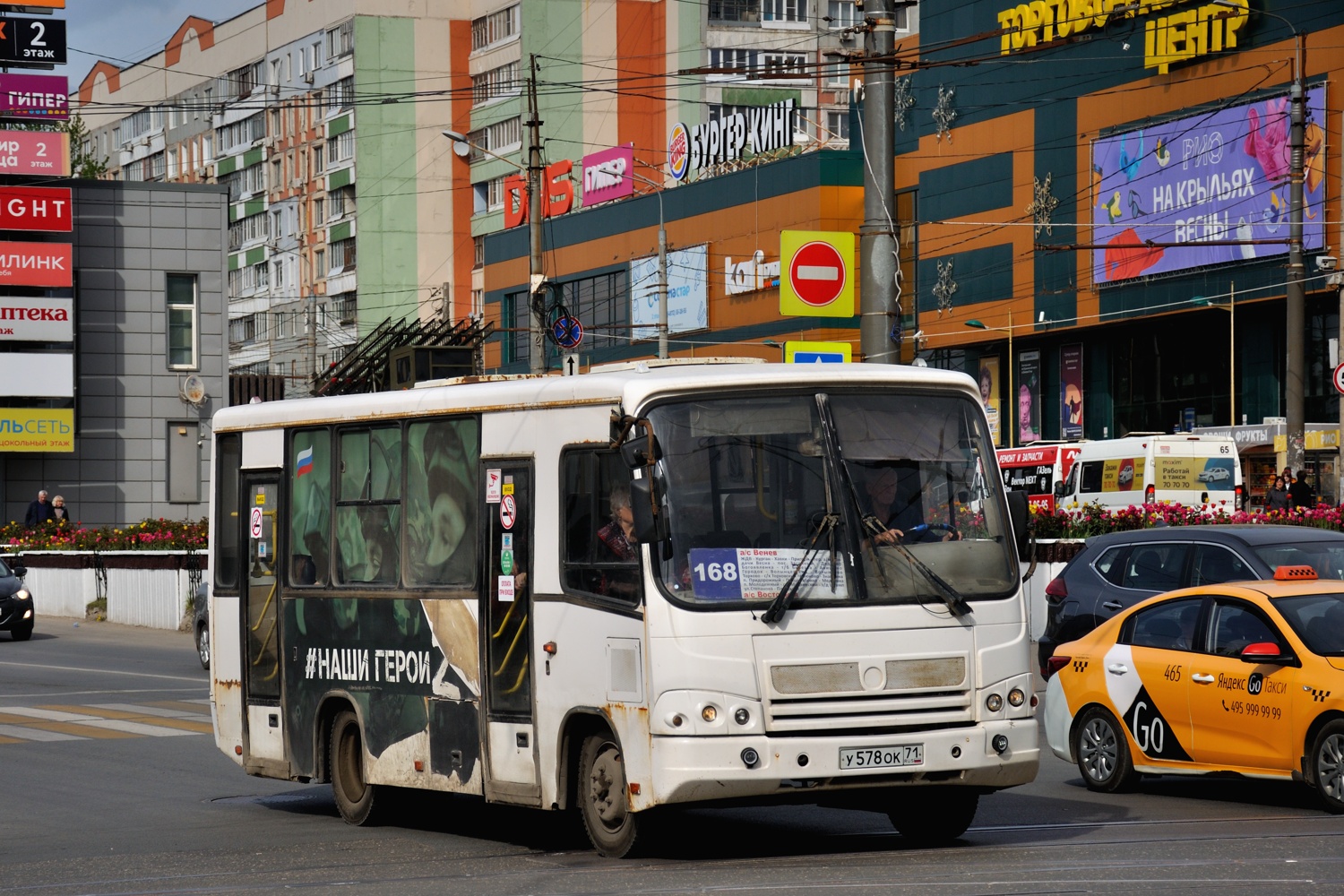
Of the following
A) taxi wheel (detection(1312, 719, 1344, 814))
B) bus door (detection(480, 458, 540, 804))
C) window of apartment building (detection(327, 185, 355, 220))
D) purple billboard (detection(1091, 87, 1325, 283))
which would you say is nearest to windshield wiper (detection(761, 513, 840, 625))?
bus door (detection(480, 458, 540, 804))

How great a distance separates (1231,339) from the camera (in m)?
57.3

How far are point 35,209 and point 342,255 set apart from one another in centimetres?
5077

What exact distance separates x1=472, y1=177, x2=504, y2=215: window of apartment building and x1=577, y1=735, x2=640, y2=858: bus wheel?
295ft

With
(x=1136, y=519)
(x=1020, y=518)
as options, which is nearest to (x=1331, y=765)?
(x=1020, y=518)

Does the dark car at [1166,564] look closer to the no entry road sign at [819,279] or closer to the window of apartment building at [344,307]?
the no entry road sign at [819,279]

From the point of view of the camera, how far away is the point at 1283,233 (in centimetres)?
5500

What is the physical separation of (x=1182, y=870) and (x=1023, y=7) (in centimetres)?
5791

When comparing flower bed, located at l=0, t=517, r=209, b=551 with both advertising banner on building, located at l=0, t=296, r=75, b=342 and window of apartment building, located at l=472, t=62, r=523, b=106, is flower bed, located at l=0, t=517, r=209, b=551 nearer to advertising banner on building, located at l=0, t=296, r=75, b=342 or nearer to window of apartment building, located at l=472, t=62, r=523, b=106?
advertising banner on building, located at l=0, t=296, r=75, b=342

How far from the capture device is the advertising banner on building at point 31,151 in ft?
173

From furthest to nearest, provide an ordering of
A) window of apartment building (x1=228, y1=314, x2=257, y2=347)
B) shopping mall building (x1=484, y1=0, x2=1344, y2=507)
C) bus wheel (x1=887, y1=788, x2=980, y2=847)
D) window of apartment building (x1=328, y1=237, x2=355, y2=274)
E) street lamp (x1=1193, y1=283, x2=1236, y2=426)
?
window of apartment building (x1=228, y1=314, x2=257, y2=347)
window of apartment building (x1=328, y1=237, x2=355, y2=274)
street lamp (x1=1193, y1=283, x2=1236, y2=426)
shopping mall building (x1=484, y1=0, x2=1344, y2=507)
bus wheel (x1=887, y1=788, x2=980, y2=847)

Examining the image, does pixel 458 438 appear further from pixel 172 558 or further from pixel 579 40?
pixel 579 40

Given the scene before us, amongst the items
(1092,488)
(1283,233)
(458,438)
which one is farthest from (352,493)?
(1283,233)

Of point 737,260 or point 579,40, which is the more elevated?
point 579,40

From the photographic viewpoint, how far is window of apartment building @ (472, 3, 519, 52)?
98.6 meters
